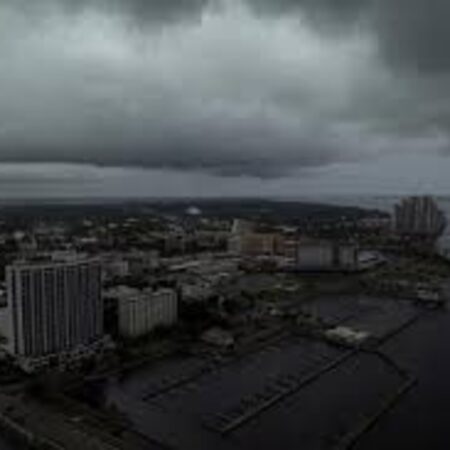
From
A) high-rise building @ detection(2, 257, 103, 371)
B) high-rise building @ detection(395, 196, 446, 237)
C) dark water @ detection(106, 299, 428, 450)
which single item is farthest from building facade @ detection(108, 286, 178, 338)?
high-rise building @ detection(395, 196, 446, 237)

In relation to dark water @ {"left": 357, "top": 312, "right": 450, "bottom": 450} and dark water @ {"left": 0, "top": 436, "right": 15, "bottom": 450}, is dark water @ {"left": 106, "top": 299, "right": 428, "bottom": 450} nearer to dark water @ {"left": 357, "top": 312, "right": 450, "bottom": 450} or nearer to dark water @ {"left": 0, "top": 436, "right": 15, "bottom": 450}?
dark water @ {"left": 357, "top": 312, "right": 450, "bottom": 450}

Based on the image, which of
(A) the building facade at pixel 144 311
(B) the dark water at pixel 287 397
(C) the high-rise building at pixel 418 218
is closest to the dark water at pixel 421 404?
(B) the dark water at pixel 287 397

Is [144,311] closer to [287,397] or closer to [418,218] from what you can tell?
[287,397]

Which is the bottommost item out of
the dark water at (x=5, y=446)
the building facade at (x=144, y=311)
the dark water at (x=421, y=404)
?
the dark water at (x=5, y=446)

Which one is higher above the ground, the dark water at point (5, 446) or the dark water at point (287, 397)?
the dark water at point (287, 397)

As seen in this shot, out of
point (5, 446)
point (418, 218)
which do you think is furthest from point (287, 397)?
point (418, 218)

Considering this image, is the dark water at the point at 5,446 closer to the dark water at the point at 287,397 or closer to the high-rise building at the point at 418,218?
the dark water at the point at 287,397
